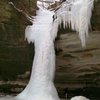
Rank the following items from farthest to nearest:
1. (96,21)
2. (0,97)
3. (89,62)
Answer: (0,97) → (89,62) → (96,21)

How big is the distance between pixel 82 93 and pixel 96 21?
2.01 metres

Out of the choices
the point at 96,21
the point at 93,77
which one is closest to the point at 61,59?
the point at 93,77

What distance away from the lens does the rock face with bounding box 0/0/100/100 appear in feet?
21.5

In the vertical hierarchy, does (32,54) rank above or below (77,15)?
below

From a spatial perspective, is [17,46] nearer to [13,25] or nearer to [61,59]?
[13,25]

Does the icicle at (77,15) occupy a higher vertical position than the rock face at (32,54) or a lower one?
higher

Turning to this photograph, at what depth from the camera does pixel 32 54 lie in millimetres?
7148

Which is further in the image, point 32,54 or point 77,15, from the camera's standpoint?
point 32,54

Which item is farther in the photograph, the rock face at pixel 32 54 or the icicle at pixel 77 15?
the rock face at pixel 32 54

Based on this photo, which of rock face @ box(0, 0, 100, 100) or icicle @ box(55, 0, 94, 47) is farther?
rock face @ box(0, 0, 100, 100)

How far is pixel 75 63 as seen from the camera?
6871 mm

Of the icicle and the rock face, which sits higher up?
the icicle

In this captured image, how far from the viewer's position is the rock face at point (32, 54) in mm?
6562

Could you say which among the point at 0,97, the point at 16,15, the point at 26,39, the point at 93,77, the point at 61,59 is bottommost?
the point at 0,97
